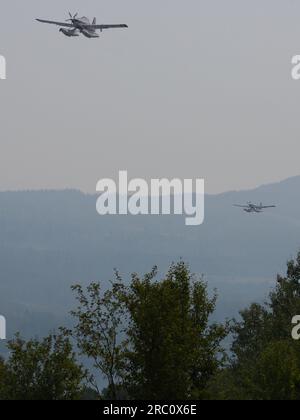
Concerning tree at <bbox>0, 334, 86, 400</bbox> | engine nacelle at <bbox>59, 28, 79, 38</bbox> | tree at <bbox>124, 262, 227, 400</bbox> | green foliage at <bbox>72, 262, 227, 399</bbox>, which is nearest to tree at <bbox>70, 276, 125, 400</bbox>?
green foliage at <bbox>72, 262, 227, 399</bbox>

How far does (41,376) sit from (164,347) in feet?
28.1

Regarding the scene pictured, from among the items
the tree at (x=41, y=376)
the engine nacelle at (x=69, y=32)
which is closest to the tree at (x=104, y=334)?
the tree at (x=41, y=376)

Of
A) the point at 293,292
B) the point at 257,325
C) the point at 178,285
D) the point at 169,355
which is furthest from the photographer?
the point at 257,325

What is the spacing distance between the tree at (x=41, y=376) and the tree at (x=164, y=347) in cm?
398

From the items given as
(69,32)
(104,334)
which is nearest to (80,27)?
(69,32)

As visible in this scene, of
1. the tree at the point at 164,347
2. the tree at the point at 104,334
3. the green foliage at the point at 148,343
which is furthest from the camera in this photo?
the tree at the point at 104,334

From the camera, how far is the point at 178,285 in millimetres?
70438

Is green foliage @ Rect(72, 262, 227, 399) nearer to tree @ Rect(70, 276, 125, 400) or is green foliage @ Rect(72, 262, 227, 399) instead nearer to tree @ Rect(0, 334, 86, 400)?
tree @ Rect(70, 276, 125, 400)

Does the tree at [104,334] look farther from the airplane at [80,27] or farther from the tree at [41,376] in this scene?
the airplane at [80,27]

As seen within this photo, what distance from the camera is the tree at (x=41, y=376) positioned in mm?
62406
